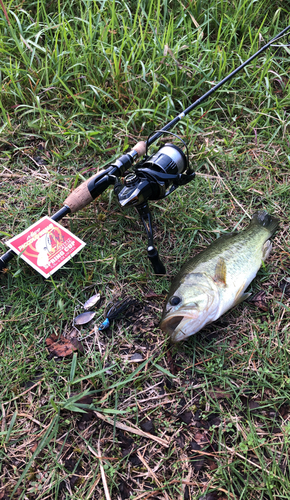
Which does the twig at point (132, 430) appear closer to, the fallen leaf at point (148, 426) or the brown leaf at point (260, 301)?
the fallen leaf at point (148, 426)

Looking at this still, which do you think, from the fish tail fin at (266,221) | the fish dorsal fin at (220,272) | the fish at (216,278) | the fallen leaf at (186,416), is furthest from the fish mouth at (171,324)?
the fish tail fin at (266,221)

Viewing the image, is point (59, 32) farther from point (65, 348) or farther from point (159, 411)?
point (159, 411)

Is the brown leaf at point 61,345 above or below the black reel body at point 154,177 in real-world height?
below

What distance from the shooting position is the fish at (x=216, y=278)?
7.55 ft

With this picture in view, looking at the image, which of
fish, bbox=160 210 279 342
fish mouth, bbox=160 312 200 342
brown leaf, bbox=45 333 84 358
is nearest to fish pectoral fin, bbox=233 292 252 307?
fish, bbox=160 210 279 342

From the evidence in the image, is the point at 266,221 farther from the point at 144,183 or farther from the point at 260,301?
the point at 144,183

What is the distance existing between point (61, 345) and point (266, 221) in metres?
1.92

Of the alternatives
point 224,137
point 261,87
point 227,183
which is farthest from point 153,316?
point 261,87

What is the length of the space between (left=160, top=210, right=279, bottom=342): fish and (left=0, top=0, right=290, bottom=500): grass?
0.17 meters

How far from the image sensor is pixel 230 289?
248 cm

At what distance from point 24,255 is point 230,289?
5.25 ft

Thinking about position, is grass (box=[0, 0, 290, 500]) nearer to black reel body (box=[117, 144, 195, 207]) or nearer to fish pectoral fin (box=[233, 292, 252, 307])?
fish pectoral fin (box=[233, 292, 252, 307])

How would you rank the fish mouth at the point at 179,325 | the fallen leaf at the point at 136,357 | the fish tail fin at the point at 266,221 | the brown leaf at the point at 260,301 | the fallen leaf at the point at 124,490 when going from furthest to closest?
the fish tail fin at the point at 266,221 → the brown leaf at the point at 260,301 → the fallen leaf at the point at 136,357 → the fish mouth at the point at 179,325 → the fallen leaf at the point at 124,490

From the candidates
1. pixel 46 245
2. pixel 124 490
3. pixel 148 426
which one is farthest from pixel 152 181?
pixel 124 490
